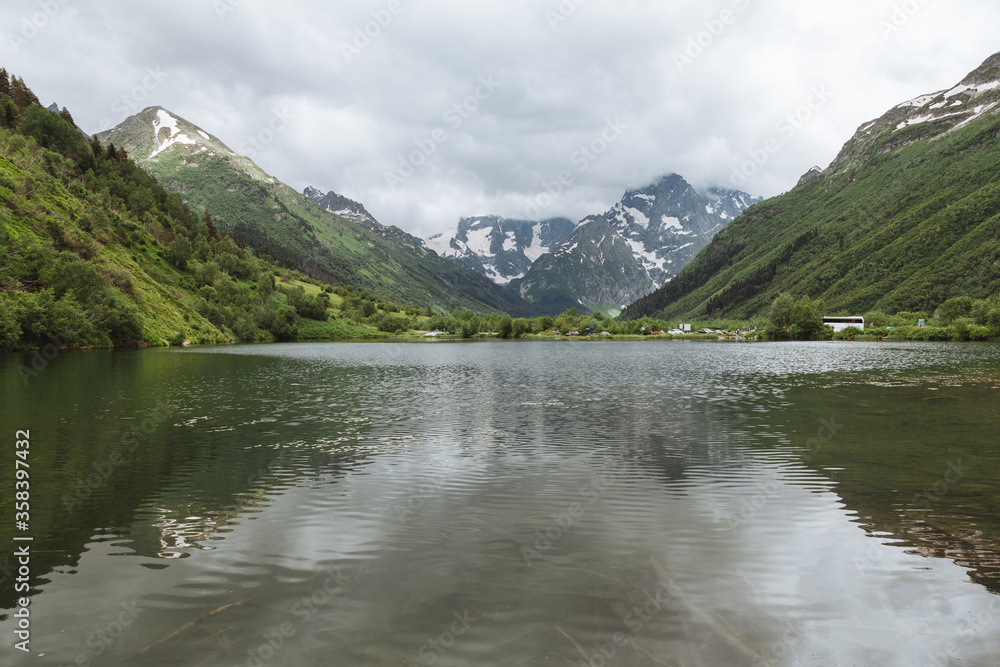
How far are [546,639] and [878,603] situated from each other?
25.6 ft

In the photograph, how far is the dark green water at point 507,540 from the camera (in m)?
10.1

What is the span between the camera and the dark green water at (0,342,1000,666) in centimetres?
1015

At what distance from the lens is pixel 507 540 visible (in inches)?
607

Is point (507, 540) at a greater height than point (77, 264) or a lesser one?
lesser

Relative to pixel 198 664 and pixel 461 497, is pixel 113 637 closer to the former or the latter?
pixel 198 664

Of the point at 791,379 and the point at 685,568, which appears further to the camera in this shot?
the point at 791,379

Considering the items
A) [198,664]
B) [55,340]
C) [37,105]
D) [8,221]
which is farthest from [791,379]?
[37,105]

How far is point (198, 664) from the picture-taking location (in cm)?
929

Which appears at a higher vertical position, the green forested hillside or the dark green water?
the green forested hillside

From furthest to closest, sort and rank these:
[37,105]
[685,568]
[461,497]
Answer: [37,105] < [461,497] < [685,568]

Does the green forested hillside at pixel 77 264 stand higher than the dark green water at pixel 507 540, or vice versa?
the green forested hillside at pixel 77 264

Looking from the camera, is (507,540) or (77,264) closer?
(507,540)

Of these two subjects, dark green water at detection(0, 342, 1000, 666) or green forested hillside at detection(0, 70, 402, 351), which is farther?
green forested hillside at detection(0, 70, 402, 351)

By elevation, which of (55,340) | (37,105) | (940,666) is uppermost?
(37,105)
